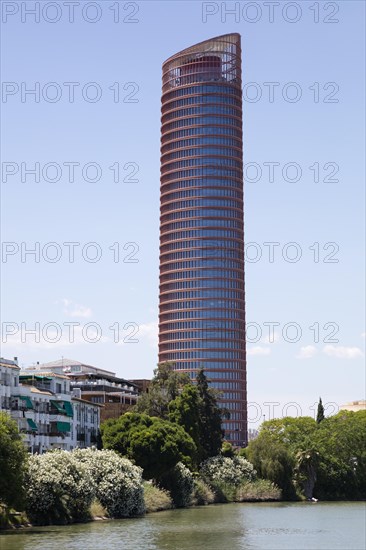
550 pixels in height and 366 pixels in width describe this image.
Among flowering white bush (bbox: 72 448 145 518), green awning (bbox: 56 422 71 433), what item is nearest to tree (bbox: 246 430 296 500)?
green awning (bbox: 56 422 71 433)

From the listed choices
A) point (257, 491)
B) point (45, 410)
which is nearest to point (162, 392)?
point (257, 491)

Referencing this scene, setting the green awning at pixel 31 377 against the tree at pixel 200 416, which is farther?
the tree at pixel 200 416

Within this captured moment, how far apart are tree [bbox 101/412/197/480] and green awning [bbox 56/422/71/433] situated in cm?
1301

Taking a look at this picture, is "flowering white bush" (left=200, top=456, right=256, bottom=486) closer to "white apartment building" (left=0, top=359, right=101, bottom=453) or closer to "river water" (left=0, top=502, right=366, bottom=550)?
"white apartment building" (left=0, top=359, right=101, bottom=453)

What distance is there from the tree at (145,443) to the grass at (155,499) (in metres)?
1.73

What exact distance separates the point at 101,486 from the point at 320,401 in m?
111

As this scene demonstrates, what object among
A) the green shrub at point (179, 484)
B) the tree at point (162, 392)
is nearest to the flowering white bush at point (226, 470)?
the tree at point (162, 392)

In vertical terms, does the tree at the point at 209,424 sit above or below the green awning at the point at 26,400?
below

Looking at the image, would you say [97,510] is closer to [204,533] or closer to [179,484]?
[204,533]

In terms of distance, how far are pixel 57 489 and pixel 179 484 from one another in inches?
1384

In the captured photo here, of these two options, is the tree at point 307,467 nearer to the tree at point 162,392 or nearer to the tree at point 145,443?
the tree at point 162,392

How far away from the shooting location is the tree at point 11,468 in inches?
2724

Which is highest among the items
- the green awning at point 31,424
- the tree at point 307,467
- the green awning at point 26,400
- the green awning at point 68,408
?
the green awning at point 26,400

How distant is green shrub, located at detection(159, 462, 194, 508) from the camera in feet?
358
